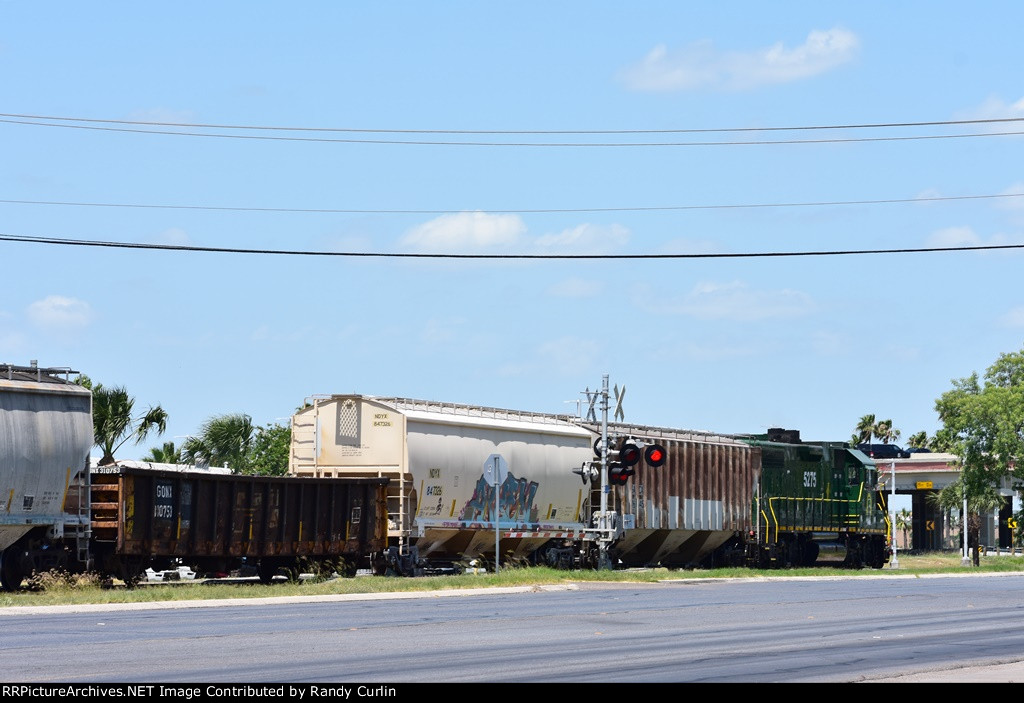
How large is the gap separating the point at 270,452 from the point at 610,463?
3189cm

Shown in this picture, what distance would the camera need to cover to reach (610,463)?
113 feet

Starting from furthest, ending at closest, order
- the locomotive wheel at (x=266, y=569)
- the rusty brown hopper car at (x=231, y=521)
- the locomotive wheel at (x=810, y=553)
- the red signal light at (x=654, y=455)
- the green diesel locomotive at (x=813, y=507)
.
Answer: the locomotive wheel at (x=810, y=553), the green diesel locomotive at (x=813, y=507), the red signal light at (x=654, y=455), the locomotive wheel at (x=266, y=569), the rusty brown hopper car at (x=231, y=521)

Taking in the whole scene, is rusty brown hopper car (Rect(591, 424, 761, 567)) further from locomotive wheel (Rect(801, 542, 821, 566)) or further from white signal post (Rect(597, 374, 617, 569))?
locomotive wheel (Rect(801, 542, 821, 566))

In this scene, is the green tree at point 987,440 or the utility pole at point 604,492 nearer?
the utility pole at point 604,492

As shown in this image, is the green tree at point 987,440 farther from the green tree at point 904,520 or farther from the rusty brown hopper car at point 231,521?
the rusty brown hopper car at point 231,521

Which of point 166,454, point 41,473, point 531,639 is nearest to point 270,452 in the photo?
→ point 166,454

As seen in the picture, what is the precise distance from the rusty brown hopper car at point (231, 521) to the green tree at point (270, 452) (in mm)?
27520

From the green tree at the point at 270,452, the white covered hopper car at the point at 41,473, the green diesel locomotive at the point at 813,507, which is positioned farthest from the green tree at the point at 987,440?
the white covered hopper car at the point at 41,473

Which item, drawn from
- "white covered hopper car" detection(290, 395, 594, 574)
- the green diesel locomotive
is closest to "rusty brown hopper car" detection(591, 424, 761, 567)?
the green diesel locomotive

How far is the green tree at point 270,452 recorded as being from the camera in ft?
202

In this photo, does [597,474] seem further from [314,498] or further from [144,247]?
[144,247]

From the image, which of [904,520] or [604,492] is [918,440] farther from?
[604,492]
